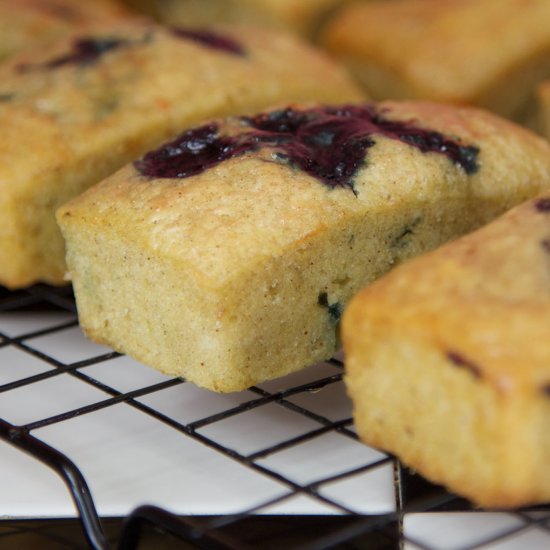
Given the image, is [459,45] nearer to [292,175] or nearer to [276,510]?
[292,175]

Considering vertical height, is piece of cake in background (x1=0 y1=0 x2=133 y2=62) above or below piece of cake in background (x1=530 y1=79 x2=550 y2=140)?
above

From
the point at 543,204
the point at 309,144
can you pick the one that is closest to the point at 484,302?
the point at 543,204

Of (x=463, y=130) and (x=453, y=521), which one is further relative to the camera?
(x=463, y=130)

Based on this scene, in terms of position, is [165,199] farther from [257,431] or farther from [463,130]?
[463,130]

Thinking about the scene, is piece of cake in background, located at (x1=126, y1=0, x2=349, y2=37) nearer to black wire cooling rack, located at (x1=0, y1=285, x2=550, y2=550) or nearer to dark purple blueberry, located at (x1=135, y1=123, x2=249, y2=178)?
dark purple blueberry, located at (x1=135, y1=123, x2=249, y2=178)

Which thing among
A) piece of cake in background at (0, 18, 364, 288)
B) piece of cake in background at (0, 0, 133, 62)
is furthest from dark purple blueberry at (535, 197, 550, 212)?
piece of cake in background at (0, 0, 133, 62)

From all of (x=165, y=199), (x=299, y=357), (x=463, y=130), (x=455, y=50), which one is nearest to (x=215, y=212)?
(x=165, y=199)
